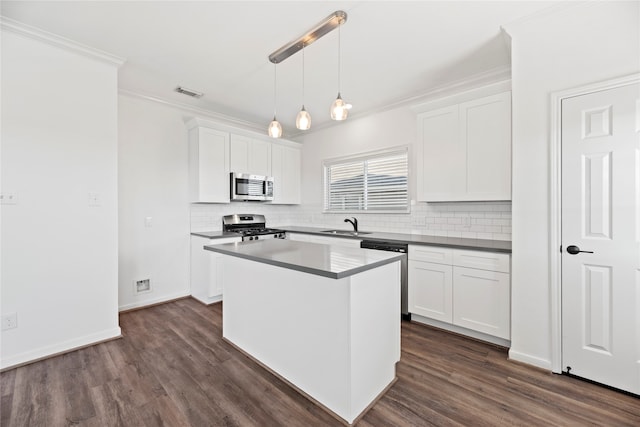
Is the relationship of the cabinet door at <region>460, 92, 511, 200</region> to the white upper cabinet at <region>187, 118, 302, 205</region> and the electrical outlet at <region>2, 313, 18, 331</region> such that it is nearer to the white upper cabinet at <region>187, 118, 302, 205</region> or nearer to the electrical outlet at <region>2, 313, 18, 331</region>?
the white upper cabinet at <region>187, 118, 302, 205</region>

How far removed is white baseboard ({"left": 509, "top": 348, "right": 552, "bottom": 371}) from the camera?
2158 millimetres

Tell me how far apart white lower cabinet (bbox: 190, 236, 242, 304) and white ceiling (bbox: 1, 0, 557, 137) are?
1.95 meters

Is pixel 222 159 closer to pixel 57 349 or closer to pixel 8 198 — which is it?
pixel 8 198

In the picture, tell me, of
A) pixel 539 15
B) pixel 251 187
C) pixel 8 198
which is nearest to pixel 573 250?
pixel 539 15

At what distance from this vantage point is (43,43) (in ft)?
7.80

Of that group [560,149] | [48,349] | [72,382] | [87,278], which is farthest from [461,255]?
[48,349]

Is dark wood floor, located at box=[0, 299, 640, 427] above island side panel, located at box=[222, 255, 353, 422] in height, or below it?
below

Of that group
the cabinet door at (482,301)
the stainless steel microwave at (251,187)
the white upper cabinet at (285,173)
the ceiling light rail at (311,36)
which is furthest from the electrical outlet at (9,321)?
the cabinet door at (482,301)

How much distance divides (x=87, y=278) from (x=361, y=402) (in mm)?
2608

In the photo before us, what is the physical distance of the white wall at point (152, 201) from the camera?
11.3 feet

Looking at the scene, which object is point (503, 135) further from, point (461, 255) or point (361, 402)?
point (361, 402)

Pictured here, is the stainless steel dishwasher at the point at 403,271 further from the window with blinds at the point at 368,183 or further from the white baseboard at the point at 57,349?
the white baseboard at the point at 57,349

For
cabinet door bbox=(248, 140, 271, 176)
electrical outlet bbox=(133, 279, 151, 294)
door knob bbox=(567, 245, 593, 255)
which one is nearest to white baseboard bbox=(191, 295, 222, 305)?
Result: electrical outlet bbox=(133, 279, 151, 294)

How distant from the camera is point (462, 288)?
2.71 meters
